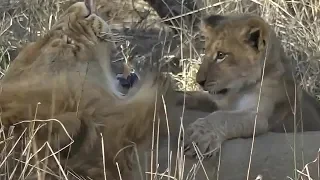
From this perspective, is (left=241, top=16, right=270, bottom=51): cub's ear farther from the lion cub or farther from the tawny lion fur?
the tawny lion fur

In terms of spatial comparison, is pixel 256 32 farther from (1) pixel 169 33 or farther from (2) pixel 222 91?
(1) pixel 169 33

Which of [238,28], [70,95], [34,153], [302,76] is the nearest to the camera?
[34,153]

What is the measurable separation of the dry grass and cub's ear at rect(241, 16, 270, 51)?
3.37 ft

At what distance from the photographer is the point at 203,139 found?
283 centimetres

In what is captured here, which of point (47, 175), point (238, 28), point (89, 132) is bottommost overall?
point (47, 175)

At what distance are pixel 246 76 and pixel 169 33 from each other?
1.67m

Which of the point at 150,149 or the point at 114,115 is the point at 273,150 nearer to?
the point at 150,149

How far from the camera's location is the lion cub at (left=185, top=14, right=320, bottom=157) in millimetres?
3170

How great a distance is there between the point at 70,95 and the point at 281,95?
1.35m

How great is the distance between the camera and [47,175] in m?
2.24

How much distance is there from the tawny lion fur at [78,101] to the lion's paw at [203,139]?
32cm

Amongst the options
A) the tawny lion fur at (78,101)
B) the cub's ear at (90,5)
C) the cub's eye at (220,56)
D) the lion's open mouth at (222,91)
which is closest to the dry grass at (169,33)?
the lion's open mouth at (222,91)

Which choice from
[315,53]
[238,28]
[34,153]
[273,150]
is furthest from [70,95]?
[315,53]

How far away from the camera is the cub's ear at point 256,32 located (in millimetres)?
3174
